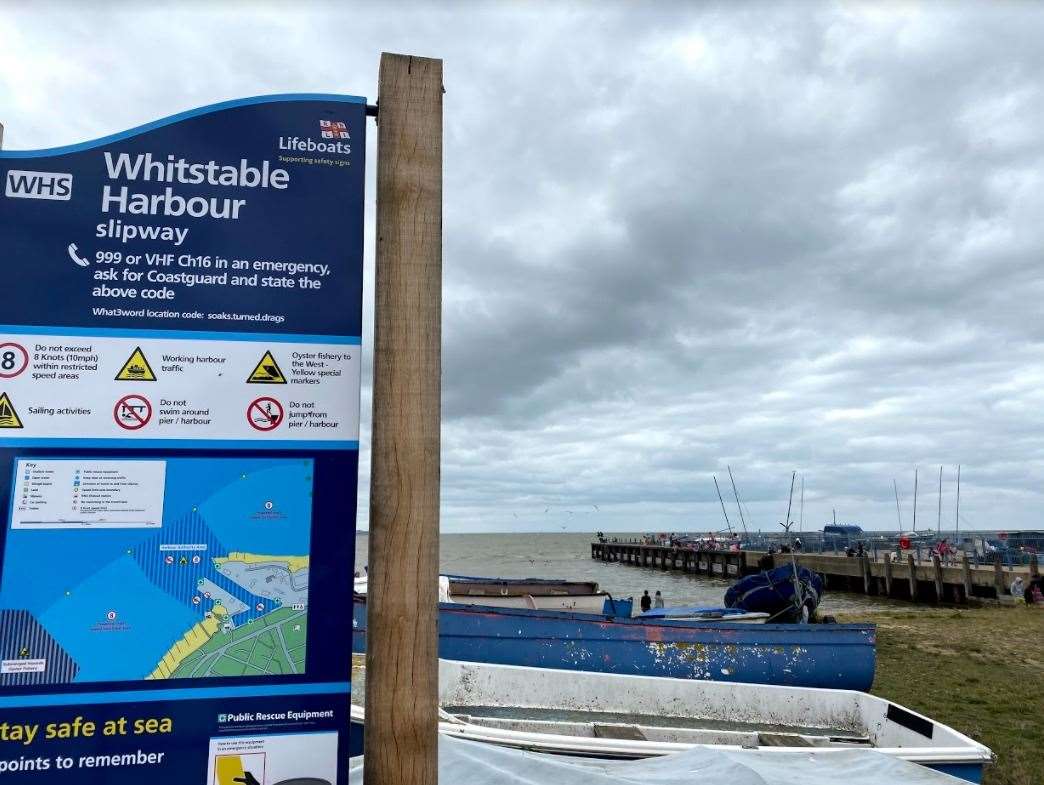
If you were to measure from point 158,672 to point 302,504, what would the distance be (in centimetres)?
64

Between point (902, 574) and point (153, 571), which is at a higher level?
point (153, 571)

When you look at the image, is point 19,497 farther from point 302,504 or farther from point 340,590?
point 340,590

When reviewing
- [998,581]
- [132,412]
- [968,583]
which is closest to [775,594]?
[998,581]

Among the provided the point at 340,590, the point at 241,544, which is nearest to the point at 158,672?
the point at 241,544

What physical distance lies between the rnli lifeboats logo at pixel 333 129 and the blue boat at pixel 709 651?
8399mm

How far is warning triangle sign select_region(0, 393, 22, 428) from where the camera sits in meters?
2.25

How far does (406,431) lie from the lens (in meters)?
2.26

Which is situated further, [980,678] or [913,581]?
[913,581]

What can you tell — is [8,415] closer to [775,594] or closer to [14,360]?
[14,360]

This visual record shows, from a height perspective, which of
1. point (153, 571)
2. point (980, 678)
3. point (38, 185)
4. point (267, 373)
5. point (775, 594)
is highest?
point (38, 185)

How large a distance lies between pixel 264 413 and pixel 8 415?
765 mm

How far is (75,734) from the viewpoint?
2.13 m

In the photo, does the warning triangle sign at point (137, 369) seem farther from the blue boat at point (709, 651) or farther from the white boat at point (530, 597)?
the white boat at point (530, 597)

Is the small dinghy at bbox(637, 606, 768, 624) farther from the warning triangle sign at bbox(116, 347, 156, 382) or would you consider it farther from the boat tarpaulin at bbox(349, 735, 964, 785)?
the warning triangle sign at bbox(116, 347, 156, 382)
